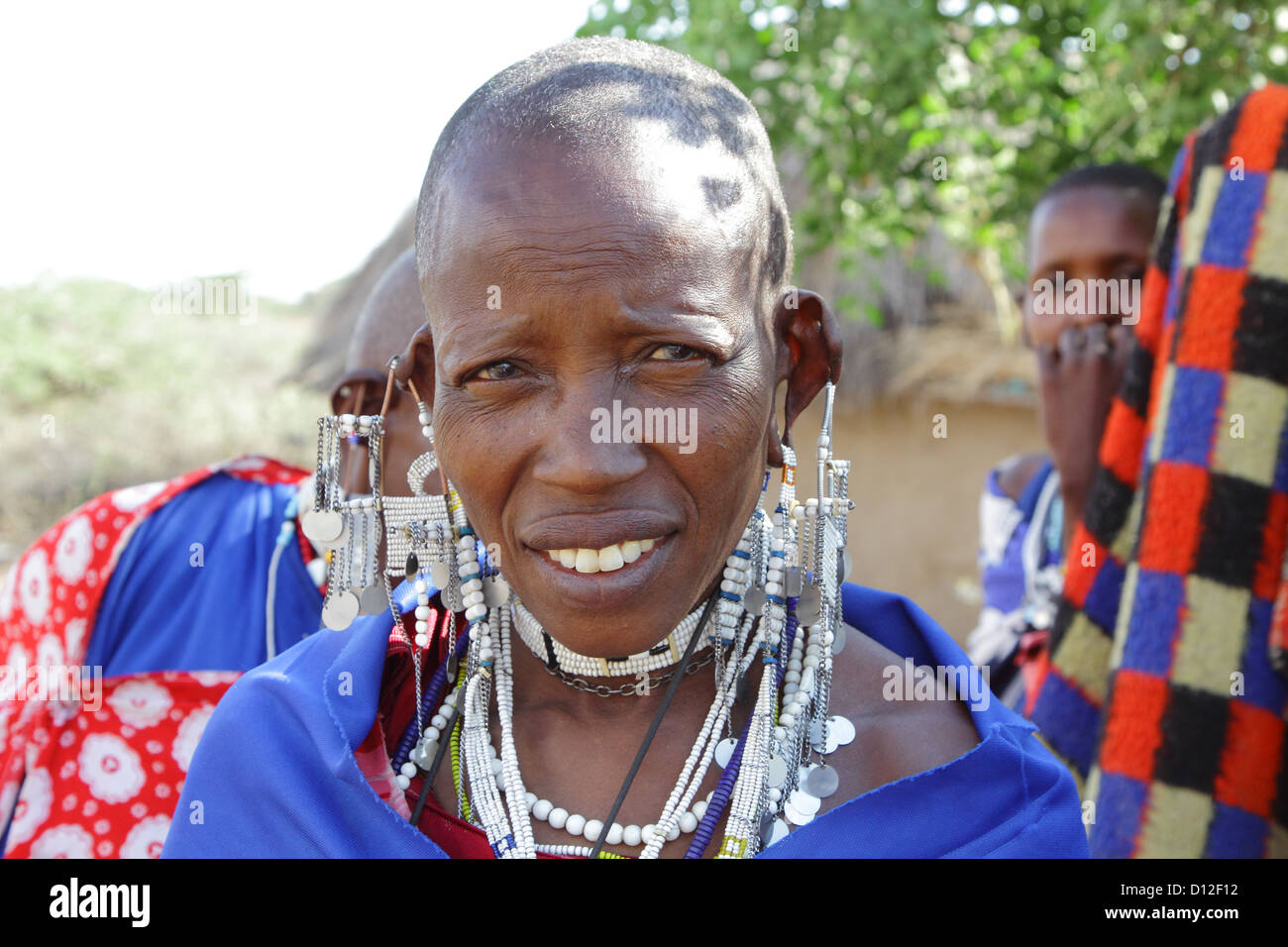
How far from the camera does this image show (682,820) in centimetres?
168

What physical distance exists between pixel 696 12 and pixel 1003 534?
2.41 meters

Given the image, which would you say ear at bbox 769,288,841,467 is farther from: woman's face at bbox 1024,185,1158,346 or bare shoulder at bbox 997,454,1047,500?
bare shoulder at bbox 997,454,1047,500

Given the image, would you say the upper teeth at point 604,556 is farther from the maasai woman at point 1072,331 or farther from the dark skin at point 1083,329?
the dark skin at point 1083,329

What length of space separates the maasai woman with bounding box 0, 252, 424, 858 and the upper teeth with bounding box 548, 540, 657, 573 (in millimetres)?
1131

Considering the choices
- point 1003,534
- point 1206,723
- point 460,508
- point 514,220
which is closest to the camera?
point 514,220

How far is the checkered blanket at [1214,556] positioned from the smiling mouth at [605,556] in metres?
1.85

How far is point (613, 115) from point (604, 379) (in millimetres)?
376

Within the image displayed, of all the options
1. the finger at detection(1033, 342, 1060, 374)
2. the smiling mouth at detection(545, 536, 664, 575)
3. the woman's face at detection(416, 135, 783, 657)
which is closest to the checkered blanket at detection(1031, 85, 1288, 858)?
the finger at detection(1033, 342, 1060, 374)

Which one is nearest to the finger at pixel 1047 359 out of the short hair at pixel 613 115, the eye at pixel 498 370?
the short hair at pixel 613 115

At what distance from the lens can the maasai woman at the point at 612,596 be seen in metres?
1.51

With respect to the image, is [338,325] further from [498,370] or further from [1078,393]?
[498,370]

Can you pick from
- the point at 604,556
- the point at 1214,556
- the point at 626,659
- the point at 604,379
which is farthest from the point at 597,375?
the point at 1214,556
